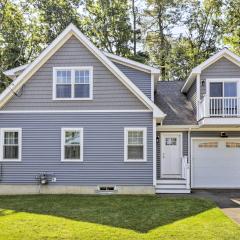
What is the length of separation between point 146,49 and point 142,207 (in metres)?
24.1

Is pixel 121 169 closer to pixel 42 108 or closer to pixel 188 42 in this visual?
pixel 42 108

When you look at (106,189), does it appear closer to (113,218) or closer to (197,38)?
(113,218)

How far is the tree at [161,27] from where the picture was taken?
3434 cm

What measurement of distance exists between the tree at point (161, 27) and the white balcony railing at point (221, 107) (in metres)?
16.8

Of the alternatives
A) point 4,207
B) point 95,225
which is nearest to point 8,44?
point 4,207

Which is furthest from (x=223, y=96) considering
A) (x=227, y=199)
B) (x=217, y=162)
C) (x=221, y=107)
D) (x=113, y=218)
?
(x=113, y=218)

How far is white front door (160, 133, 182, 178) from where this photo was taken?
1859cm

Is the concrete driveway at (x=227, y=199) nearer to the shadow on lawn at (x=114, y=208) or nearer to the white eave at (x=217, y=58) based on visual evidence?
the shadow on lawn at (x=114, y=208)

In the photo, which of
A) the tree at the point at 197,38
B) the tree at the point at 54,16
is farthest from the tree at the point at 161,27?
the tree at the point at 54,16

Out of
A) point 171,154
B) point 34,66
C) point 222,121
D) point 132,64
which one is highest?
point 132,64

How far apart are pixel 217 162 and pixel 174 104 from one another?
3.78m

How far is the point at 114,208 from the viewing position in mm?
12773

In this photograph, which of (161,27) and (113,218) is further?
(161,27)

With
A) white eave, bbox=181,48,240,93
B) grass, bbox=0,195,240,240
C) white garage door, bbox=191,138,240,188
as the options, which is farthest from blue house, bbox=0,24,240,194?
white garage door, bbox=191,138,240,188
